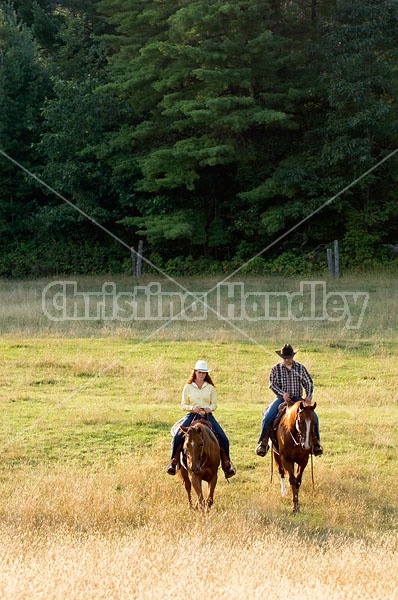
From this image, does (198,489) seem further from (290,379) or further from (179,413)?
(179,413)

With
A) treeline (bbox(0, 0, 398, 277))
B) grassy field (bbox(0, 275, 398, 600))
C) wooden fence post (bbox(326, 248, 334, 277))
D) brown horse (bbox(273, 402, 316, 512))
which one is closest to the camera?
grassy field (bbox(0, 275, 398, 600))

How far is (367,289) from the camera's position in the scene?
26.8 meters

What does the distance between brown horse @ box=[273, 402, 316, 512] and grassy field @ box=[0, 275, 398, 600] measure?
1.09 ft

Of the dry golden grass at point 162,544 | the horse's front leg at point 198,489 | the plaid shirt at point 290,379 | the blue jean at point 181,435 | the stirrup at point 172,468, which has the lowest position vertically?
the dry golden grass at point 162,544

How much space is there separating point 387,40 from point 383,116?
3.00m

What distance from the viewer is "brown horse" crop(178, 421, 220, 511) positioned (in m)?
9.16

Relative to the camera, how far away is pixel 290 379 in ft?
34.5

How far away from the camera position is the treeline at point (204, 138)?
102 ft

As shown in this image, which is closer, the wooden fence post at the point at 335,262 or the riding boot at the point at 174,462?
the riding boot at the point at 174,462

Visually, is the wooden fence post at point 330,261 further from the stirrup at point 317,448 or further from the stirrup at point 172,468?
the stirrup at point 172,468

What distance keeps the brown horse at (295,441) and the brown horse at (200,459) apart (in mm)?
932

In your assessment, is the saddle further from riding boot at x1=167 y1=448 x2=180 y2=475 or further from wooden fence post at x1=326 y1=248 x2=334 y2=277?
wooden fence post at x1=326 y1=248 x2=334 y2=277

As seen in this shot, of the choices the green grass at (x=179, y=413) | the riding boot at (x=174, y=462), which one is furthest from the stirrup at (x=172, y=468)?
the green grass at (x=179, y=413)

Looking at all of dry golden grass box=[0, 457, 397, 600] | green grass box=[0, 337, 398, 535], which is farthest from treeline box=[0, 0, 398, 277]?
dry golden grass box=[0, 457, 397, 600]
